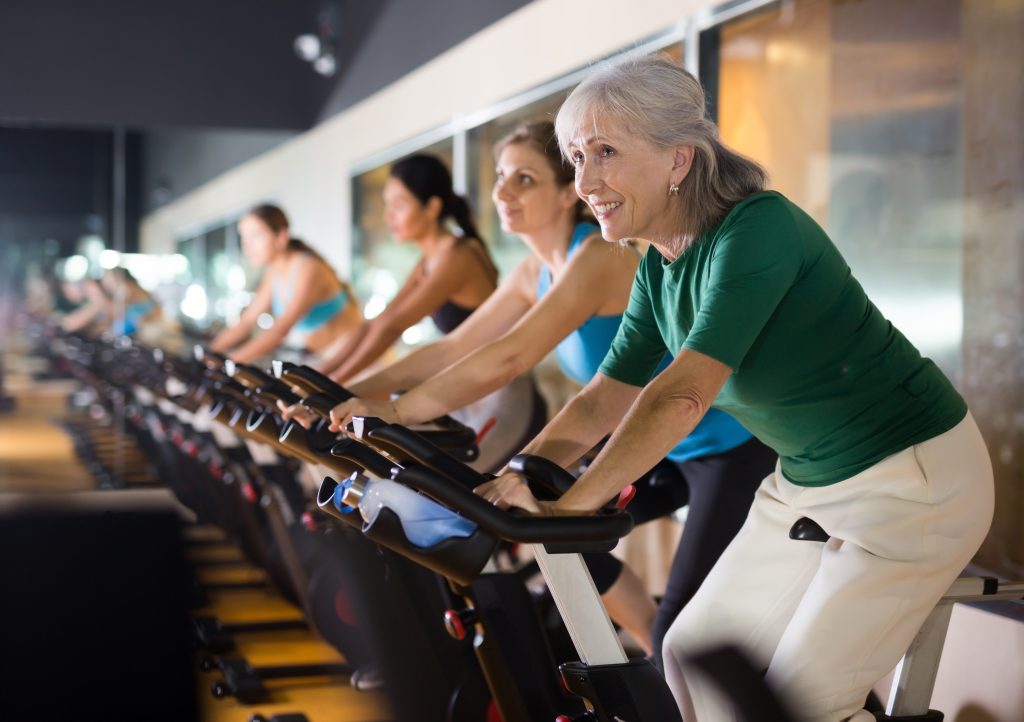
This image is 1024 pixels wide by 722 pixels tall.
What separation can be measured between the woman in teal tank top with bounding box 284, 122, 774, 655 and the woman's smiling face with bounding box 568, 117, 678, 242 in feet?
1.91

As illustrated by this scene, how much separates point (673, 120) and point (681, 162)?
63 mm

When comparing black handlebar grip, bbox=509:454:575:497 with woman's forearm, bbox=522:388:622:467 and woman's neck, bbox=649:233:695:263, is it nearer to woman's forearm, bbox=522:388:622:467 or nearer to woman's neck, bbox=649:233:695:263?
woman's forearm, bbox=522:388:622:467

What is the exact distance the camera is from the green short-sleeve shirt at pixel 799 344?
155 cm

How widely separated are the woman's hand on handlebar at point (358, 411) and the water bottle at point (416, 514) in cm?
56

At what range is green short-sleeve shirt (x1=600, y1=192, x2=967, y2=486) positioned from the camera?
1552 mm

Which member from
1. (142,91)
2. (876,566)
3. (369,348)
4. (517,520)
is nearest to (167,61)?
(142,91)

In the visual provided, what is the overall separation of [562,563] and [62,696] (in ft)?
1.97

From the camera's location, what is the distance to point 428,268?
11.7ft

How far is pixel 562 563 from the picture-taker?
1.55 meters

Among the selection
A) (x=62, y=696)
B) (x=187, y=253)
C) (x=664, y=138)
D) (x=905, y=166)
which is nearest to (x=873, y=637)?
(x=664, y=138)

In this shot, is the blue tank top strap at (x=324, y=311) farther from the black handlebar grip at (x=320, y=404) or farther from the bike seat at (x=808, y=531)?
the bike seat at (x=808, y=531)

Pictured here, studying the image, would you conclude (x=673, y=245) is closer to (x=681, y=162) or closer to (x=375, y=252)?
(x=681, y=162)

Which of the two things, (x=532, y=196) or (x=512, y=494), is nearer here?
(x=512, y=494)

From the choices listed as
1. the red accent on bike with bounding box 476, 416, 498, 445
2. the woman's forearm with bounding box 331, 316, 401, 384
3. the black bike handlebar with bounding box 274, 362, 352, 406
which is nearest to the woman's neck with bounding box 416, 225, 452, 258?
the woman's forearm with bounding box 331, 316, 401, 384
